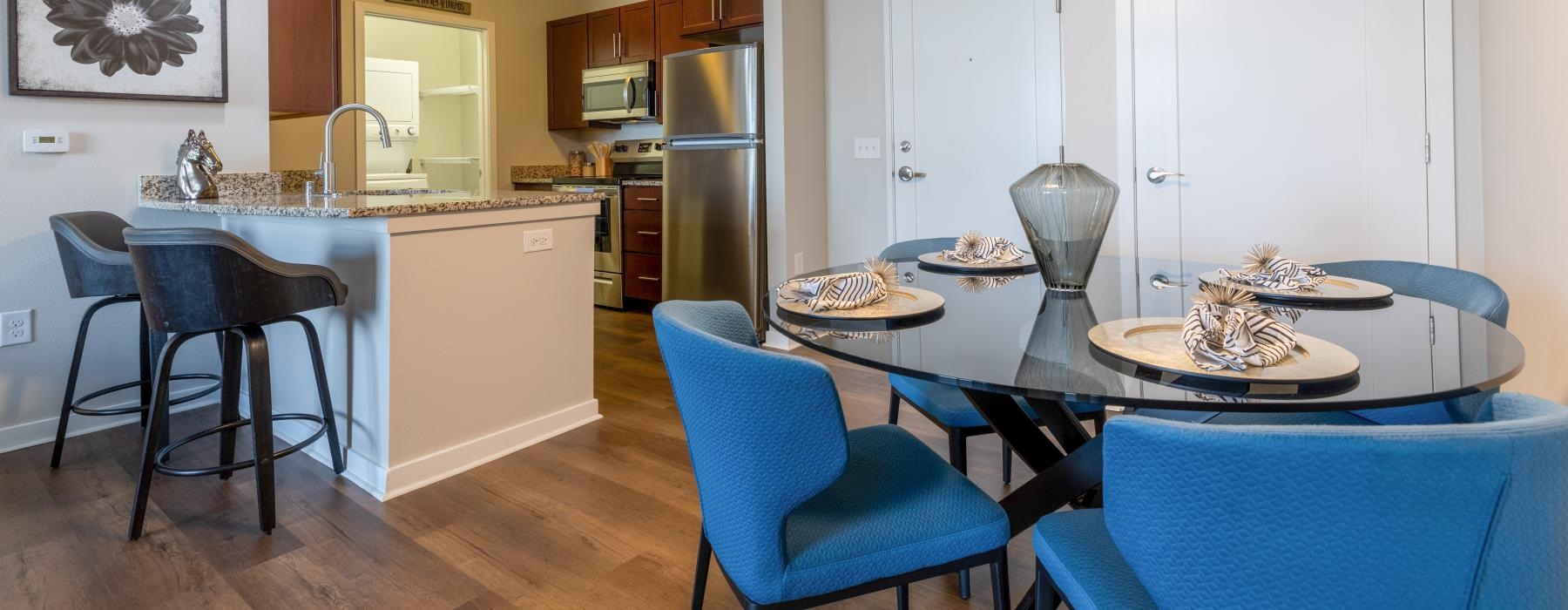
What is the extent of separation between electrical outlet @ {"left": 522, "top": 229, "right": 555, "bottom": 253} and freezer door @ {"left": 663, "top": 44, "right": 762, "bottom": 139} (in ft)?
5.95

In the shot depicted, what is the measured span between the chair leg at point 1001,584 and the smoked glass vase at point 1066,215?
0.65 m

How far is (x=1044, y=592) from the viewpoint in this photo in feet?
3.56

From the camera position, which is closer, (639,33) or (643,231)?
(643,231)

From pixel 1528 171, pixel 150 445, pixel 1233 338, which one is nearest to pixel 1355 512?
pixel 1233 338

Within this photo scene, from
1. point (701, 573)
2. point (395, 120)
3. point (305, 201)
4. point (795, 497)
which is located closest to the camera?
point (795, 497)

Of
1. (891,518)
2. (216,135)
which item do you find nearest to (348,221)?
(216,135)

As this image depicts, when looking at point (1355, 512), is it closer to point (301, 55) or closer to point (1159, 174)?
point (1159, 174)

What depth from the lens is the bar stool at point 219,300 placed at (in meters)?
2.00

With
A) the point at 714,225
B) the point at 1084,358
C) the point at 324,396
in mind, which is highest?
the point at 714,225

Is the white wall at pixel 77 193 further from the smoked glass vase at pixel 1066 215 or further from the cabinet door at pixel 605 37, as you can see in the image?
the smoked glass vase at pixel 1066 215

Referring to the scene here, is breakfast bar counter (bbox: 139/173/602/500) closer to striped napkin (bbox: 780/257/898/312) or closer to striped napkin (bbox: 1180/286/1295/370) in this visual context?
striped napkin (bbox: 780/257/898/312)

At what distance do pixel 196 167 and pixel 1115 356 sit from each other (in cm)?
317

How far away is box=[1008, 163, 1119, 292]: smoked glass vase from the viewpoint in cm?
156

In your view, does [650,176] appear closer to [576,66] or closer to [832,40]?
[576,66]
